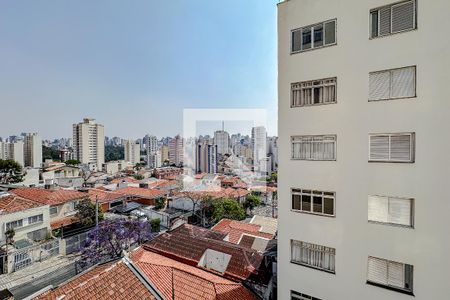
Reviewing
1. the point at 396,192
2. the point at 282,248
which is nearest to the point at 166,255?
the point at 282,248

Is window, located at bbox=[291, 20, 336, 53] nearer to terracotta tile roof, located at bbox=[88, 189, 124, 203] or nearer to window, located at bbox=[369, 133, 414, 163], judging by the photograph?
window, located at bbox=[369, 133, 414, 163]

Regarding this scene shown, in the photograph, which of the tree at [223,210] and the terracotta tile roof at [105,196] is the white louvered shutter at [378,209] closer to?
the tree at [223,210]

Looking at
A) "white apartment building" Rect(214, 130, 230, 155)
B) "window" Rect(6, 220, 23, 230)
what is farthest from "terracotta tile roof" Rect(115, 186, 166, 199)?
"white apartment building" Rect(214, 130, 230, 155)

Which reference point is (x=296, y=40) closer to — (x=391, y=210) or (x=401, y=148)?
(x=401, y=148)

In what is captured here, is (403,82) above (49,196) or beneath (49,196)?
above

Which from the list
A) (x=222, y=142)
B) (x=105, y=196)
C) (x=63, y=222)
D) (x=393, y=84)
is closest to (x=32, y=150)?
(x=222, y=142)

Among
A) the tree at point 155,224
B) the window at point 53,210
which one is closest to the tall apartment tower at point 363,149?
the tree at point 155,224
